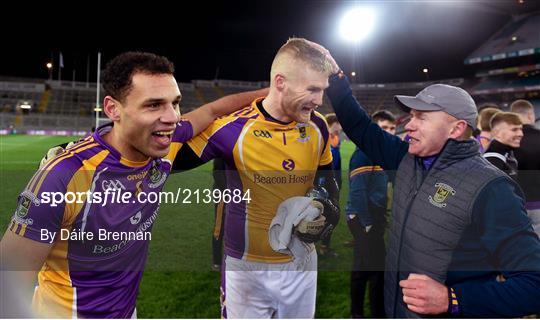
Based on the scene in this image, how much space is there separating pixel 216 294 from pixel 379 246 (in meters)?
1.51

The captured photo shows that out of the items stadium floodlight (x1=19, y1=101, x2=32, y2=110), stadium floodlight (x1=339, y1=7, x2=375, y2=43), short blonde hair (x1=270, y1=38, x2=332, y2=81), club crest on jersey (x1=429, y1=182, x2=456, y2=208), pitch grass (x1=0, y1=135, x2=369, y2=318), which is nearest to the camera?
club crest on jersey (x1=429, y1=182, x2=456, y2=208)

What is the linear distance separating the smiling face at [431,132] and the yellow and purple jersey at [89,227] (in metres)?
1.24

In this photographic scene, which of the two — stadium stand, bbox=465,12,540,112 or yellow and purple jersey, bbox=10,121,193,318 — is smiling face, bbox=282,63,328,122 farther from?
stadium stand, bbox=465,12,540,112

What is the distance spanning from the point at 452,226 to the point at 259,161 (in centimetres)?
95

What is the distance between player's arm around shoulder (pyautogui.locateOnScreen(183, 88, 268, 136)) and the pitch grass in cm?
29

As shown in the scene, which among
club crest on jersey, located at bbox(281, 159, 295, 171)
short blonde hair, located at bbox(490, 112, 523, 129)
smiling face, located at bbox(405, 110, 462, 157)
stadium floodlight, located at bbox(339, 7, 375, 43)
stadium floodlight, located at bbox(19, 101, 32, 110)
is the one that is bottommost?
club crest on jersey, located at bbox(281, 159, 295, 171)

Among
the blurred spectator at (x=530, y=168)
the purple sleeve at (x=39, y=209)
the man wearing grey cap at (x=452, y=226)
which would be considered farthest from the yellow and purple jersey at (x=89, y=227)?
the blurred spectator at (x=530, y=168)

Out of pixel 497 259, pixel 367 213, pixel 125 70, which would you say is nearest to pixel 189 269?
pixel 367 213

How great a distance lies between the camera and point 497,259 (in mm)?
1446

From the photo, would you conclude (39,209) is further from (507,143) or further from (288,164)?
(507,143)

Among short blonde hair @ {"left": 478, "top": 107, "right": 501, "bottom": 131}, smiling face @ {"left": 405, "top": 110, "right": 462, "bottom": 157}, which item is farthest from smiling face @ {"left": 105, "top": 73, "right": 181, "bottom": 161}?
short blonde hair @ {"left": 478, "top": 107, "right": 501, "bottom": 131}

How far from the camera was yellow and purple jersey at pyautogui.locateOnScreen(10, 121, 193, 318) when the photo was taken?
1399 mm

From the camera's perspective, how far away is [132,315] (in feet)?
5.94

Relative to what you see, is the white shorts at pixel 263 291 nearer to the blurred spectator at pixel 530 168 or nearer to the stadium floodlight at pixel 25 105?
the blurred spectator at pixel 530 168
